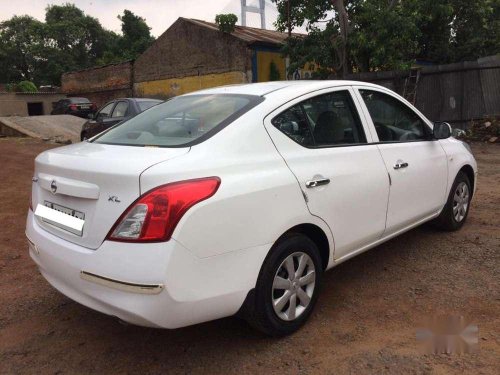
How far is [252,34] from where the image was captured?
74.6 ft

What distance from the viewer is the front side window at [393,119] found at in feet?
11.7

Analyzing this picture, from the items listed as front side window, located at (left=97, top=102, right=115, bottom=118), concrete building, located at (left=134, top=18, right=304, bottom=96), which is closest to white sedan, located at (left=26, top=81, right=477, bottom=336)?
front side window, located at (left=97, top=102, right=115, bottom=118)

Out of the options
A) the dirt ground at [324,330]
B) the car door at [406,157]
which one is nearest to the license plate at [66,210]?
the dirt ground at [324,330]

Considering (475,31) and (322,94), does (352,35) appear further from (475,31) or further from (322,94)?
(322,94)

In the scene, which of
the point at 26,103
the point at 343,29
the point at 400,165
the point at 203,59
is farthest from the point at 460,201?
the point at 26,103

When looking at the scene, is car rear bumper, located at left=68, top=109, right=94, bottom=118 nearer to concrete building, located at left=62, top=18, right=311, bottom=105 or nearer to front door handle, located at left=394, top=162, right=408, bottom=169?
concrete building, located at left=62, top=18, right=311, bottom=105

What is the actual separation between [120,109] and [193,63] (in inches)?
535

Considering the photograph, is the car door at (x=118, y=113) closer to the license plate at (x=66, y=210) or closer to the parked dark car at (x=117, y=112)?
the parked dark car at (x=117, y=112)

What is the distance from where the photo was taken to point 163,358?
2.64 metres

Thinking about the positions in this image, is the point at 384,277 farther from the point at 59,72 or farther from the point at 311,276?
the point at 59,72

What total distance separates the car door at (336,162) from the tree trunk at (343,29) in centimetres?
1059

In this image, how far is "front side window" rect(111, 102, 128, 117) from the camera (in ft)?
35.4

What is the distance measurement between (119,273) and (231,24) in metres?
20.5

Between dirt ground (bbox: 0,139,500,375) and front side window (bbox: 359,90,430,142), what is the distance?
1083 millimetres
